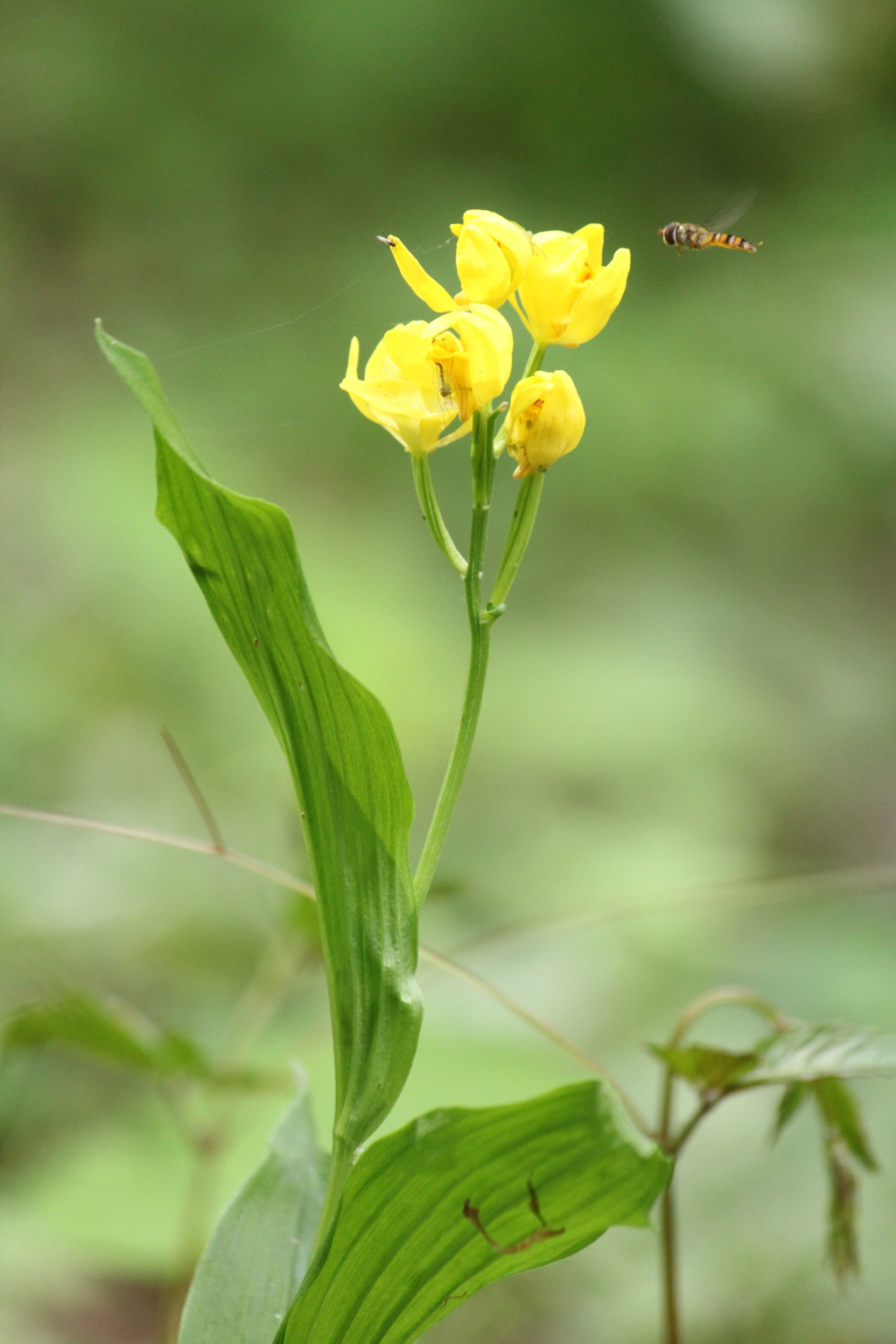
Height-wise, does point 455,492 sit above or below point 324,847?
above

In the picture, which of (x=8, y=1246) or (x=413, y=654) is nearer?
(x=8, y=1246)

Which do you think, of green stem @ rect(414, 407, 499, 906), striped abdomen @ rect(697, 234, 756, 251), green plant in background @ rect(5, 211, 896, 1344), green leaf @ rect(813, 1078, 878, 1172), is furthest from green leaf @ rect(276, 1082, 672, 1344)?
striped abdomen @ rect(697, 234, 756, 251)

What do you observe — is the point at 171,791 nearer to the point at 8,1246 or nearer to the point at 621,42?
the point at 8,1246

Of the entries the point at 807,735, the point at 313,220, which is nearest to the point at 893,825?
the point at 807,735

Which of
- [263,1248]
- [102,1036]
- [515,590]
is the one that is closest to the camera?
[263,1248]

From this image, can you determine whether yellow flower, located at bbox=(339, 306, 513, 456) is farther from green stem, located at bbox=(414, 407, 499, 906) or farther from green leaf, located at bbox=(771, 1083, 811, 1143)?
green leaf, located at bbox=(771, 1083, 811, 1143)

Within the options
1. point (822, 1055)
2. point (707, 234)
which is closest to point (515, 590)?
point (707, 234)

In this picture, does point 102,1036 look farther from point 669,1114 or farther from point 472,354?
point 472,354

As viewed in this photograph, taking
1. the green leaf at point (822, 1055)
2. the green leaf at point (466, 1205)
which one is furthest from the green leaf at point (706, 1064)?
the green leaf at point (466, 1205)
